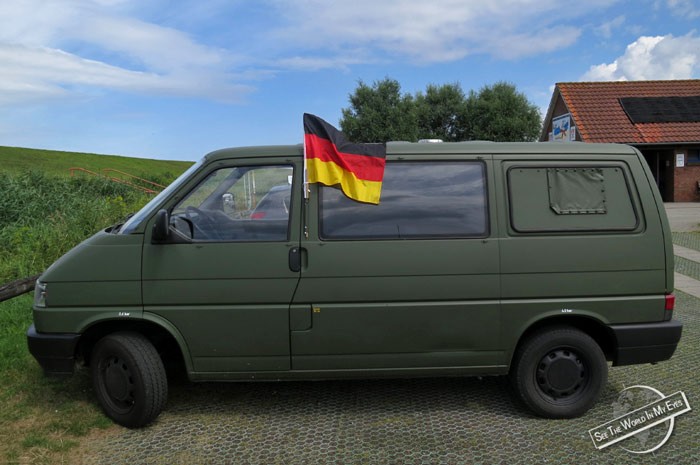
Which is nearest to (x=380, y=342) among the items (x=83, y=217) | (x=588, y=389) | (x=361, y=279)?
(x=361, y=279)

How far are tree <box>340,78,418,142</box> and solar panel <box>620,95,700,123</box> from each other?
1774cm

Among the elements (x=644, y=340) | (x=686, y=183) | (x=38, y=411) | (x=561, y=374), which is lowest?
(x=38, y=411)

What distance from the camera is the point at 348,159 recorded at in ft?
13.1

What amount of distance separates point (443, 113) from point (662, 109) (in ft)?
67.4

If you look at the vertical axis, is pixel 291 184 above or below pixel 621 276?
above

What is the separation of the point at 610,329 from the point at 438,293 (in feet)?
4.26

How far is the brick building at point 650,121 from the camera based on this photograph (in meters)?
24.8

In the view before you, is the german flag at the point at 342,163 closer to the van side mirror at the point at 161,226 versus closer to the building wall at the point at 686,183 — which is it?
the van side mirror at the point at 161,226

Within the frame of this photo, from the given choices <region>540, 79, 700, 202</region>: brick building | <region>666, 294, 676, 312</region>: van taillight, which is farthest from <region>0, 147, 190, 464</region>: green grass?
<region>540, 79, 700, 202</region>: brick building

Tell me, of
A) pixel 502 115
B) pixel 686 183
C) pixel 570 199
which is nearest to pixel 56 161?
pixel 502 115

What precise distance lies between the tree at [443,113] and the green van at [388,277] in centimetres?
4092

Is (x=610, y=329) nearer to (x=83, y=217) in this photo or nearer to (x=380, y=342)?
(x=380, y=342)

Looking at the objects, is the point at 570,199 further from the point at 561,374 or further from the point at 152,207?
the point at 152,207

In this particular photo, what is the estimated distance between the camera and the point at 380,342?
403 cm
